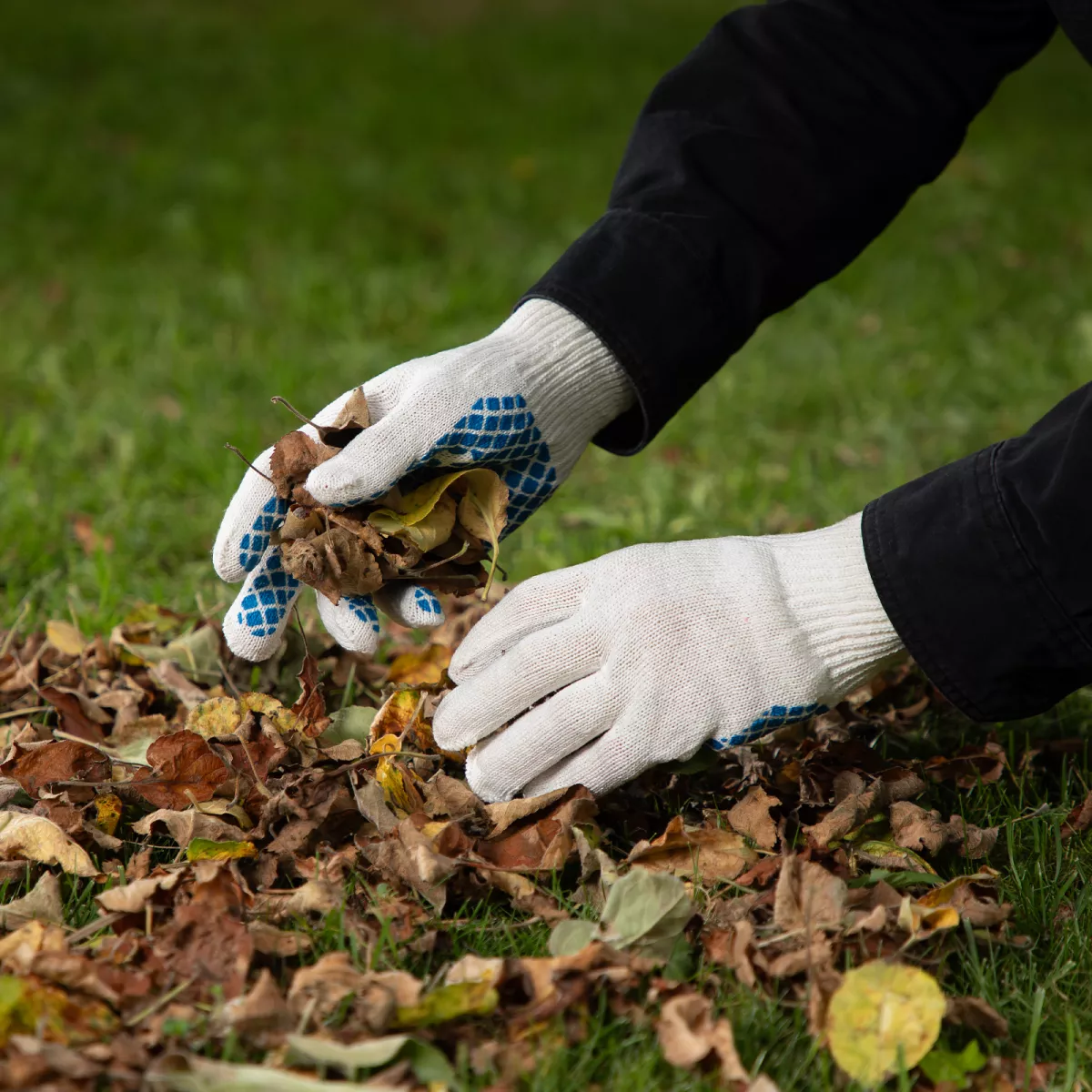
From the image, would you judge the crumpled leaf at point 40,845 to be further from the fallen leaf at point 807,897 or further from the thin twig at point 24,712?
the fallen leaf at point 807,897

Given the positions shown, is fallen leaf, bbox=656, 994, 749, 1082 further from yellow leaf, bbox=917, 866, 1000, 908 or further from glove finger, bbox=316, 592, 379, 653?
glove finger, bbox=316, 592, 379, 653

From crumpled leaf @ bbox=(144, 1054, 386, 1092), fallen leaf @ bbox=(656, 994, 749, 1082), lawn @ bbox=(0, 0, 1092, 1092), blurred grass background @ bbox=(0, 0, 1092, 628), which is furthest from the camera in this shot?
blurred grass background @ bbox=(0, 0, 1092, 628)

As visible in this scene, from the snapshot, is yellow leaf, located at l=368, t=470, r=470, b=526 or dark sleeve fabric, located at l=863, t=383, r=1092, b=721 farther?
yellow leaf, located at l=368, t=470, r=470, b=526

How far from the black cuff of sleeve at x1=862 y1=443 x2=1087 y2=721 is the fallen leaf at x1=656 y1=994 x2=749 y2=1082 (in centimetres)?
64

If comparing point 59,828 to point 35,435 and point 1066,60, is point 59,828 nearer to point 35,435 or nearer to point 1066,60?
point 35,435

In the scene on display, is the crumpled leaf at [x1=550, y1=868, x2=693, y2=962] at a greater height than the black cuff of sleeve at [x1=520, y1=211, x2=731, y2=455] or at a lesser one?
lesser

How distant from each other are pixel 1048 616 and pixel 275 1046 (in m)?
1.19

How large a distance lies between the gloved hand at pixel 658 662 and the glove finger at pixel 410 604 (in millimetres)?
102

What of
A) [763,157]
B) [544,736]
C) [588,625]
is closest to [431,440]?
[588,625]

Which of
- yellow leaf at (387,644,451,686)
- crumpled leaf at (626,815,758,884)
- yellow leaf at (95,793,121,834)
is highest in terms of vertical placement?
yellow leaf at (95,793,121,834)

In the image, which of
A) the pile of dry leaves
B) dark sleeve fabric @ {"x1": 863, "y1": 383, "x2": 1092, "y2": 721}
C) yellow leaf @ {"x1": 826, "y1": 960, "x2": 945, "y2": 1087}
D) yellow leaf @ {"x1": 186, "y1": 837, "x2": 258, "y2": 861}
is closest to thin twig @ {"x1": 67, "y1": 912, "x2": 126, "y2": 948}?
the pile of dry leaves

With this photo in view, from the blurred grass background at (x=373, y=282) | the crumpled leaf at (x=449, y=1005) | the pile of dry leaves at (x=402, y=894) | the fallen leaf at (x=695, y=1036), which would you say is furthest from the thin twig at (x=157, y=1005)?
the blurred grass background at (x=373, y=282)

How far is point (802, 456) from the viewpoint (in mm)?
3893

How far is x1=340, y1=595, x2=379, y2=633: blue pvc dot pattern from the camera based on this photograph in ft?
6.47
